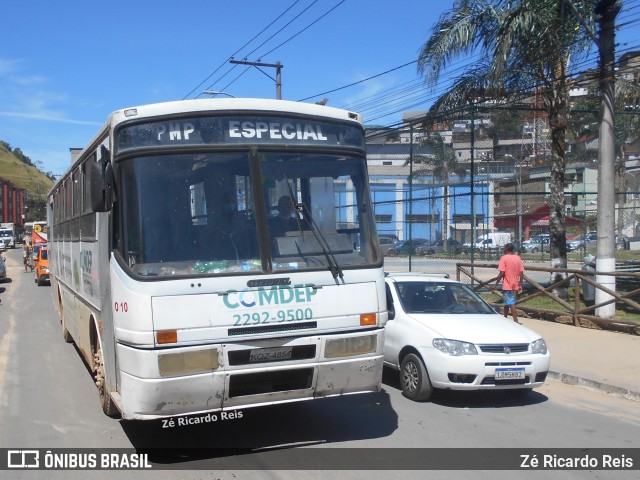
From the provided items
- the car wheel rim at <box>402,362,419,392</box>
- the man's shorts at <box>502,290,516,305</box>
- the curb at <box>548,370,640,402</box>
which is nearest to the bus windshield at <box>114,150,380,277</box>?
the car wheel rim at <box>402,362,419,392</box>

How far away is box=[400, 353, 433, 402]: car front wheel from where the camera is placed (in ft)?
26.6

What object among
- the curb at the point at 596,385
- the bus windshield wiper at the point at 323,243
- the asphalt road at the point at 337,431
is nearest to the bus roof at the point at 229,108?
the bus windshield wiper at the point at 323,243

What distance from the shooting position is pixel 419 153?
22.4m

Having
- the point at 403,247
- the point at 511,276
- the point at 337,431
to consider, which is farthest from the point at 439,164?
the point at 337,431

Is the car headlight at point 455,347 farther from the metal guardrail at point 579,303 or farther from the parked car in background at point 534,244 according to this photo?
the parked car in background at point 534,244

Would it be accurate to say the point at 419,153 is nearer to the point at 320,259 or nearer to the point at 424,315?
the point at 424,315

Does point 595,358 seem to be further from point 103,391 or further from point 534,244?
point 534,244

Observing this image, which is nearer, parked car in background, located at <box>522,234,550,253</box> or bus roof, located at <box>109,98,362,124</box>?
bus roof, located at <box>109,98,362,124</box>

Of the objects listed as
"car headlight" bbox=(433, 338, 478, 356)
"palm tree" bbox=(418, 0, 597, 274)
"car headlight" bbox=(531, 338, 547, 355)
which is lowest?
"car headlight" bbox=(531, 338, 547, 355)

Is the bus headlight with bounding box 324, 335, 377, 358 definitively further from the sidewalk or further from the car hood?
the sidewalk

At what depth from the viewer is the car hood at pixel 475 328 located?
8047 millimetres

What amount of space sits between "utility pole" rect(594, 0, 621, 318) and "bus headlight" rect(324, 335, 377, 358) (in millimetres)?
9329

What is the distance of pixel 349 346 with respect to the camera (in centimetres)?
618

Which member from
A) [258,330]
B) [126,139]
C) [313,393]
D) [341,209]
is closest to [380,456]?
[313,393]
